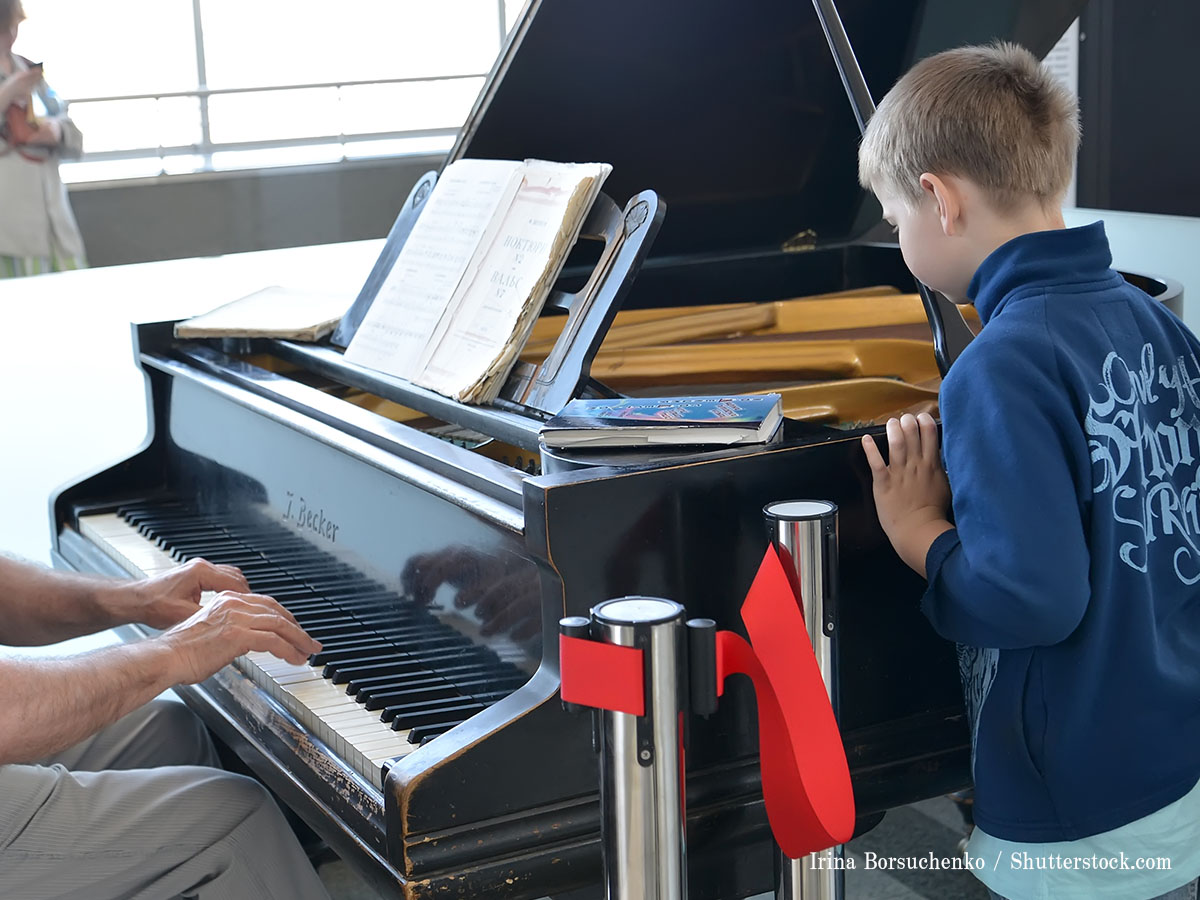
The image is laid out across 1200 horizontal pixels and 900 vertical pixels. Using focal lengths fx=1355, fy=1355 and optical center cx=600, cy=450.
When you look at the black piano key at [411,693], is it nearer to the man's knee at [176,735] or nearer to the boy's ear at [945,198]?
the man's knee at [176,735]

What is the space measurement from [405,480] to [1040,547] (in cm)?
82

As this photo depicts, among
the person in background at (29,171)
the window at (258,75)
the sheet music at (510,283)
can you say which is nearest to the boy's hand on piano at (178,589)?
the sheet music at (510,283)

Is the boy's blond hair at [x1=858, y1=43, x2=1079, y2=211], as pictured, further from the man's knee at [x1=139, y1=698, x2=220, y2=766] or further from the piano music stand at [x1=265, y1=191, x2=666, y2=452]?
the man's knee at [x1=139, y1=698, x2=220, y2=766]

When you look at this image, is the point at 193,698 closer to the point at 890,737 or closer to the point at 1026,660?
the point at 890,737

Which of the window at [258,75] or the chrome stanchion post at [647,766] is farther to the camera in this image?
the window at [258,75]

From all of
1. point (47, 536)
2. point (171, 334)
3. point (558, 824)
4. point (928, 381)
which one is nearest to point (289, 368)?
point (171, 334)

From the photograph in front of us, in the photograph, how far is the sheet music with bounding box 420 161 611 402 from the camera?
80.5 inches

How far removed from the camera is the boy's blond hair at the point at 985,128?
5.13 feet

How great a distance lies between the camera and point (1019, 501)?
1.46m

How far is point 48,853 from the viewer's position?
1.84m

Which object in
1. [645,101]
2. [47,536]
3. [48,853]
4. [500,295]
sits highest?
[645,101]

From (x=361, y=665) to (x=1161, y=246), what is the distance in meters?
4.29

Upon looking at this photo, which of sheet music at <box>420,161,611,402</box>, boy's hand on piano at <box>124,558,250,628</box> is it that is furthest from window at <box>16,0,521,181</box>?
boy's hand on piano at <box>124,558,250,628</box>

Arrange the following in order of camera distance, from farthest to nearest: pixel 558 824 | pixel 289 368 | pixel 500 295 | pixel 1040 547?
1. pixel 289 368
2. pixel 500 295
3. pixel 558 824
4. pixel 1040 547
